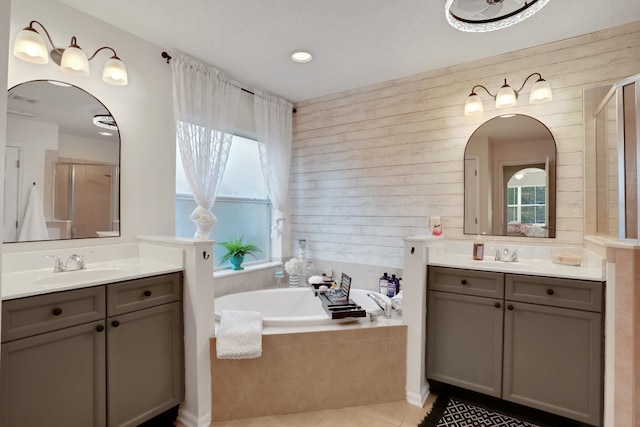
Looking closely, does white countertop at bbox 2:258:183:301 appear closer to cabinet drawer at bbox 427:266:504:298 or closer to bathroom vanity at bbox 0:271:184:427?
bathroom vanity at bbox 0:271:184:427

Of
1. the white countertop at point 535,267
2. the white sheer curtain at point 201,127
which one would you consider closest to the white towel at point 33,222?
the white sheer curtain at point 201,127

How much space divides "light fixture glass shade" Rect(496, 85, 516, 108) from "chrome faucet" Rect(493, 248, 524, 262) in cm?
112

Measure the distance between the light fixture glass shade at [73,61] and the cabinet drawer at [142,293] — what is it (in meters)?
1.23

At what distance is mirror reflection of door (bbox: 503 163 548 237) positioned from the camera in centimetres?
244

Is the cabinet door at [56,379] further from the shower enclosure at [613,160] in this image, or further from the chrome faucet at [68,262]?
the shower enclosure at [613,160]

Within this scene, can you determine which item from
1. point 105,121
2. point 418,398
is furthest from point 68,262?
point 418,398

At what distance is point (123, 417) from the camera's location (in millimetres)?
1689

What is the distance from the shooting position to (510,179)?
2.56 metres

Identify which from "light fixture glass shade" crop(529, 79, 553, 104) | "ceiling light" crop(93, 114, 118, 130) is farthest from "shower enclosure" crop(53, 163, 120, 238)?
"light fixture glass shade" crop(529, 79, 553, 104)

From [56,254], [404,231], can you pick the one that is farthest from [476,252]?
[56,254]

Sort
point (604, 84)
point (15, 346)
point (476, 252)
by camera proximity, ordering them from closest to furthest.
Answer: point (15, 346), point (604, 84), point (476, 252)

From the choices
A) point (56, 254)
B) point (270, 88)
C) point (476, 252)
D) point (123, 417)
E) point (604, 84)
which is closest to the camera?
point (123, 417)

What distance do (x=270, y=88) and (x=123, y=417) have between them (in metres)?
2.84

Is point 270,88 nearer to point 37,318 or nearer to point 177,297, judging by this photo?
point 177,297
